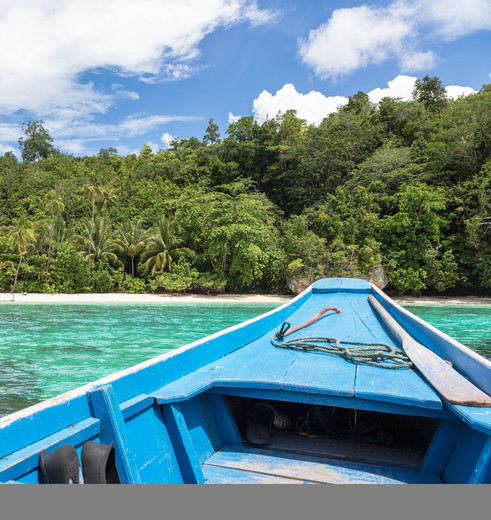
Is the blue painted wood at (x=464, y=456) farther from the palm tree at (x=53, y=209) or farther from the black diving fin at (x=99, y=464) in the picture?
the palm tree at (x=53, y=209)

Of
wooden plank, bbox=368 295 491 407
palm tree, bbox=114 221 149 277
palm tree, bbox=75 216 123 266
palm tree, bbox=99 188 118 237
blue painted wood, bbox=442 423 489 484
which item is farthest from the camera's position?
palm tree, bbox=99 188 118 237

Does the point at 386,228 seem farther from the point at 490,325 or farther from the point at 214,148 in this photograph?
the point at 214,148

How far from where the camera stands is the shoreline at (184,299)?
18.0 meters

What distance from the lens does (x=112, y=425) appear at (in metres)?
1.66

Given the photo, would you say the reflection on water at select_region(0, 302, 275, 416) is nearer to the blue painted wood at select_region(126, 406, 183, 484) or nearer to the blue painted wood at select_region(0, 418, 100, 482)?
the blue painted wood at select_region(126, 406, 183, 484)

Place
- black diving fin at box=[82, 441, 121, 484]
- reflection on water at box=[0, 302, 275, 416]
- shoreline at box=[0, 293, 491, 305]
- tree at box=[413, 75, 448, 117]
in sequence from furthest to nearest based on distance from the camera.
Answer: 1. tree at box=[413, 75, 448, 117]
2. shoreline at box=[0, 293, 491, 305]
3. reflection on water at box=[0, 302, 275, 416]
4. black diving fin at box=[82, 441, 121, 484]

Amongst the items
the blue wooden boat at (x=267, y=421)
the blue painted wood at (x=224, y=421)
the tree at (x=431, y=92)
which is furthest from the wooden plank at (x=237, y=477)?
the tree at (x=431, y=92)

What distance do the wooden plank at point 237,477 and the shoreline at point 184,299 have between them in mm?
16052

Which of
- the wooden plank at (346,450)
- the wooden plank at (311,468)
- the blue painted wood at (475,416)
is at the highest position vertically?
the blue painted wood at (475,416)

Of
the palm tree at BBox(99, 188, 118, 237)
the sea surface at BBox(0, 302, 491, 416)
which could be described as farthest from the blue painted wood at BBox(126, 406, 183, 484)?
the palm tree at BBox(99, 188, 118, 237)

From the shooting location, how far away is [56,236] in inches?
913

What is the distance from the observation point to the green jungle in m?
18.5

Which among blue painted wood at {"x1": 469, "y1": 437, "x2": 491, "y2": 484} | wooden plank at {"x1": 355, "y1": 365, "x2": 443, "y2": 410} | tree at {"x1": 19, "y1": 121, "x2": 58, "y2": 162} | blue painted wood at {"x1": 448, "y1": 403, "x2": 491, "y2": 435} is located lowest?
blue painted wood at {"x1": 469, "y1": 437, "x2": 491, "y2": 484}

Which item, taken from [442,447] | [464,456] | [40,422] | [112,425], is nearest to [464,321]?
[442,447]
